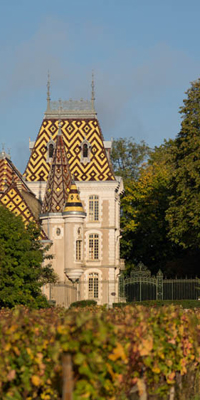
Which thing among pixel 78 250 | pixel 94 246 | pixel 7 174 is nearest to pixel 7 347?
pixel 78 250

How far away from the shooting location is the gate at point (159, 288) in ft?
149

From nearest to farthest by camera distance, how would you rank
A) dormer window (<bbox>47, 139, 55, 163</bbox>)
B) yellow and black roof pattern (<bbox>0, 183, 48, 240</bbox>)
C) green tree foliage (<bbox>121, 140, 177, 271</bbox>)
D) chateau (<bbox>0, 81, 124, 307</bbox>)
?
yellow and black roof pattern (<bbox>0, 183, 48, 240</bbox>) < chateau (<bbox>0, 81, 124, 307</bbox>) < dormer window (<bbox>47, 139, 55, 163</bbox>) < green tree foliage (<bbox>121, 140, 177, 271</bbox>)

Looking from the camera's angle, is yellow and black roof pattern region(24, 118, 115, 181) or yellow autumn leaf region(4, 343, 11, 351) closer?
yellow autumn leaf region(4, 343, 11, 351)

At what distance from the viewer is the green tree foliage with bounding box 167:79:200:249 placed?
46.0 meters

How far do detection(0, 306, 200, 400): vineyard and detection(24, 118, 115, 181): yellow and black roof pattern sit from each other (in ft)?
140

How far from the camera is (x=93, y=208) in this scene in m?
55.8

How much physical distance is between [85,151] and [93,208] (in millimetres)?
3964

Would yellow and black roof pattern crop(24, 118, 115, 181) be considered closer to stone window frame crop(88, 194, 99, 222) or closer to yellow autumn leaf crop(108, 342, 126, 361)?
stone window frame crop(88, 194, 99, 222)

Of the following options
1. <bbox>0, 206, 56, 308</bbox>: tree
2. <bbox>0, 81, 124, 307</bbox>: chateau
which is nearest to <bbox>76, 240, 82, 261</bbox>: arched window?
<bbox>0, 81, 124, 307</bbox>: chateau

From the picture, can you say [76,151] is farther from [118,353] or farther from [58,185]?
[118,353]

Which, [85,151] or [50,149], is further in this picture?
[50,149]

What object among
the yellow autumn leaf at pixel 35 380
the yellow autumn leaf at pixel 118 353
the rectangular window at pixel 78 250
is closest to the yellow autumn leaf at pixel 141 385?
the yellow autumn leaf at pixel 35 380

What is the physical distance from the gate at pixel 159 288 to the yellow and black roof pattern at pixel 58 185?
629 centimetres

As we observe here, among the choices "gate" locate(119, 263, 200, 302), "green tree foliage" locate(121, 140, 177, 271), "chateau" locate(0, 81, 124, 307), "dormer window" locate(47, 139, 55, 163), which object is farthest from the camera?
"green tree foliage" locate(121, 140, 177, 271)
